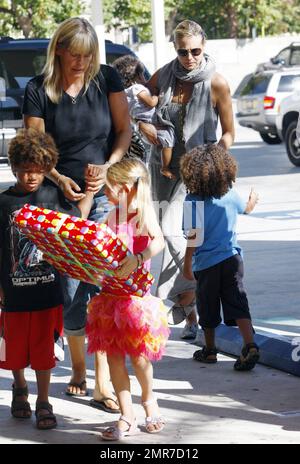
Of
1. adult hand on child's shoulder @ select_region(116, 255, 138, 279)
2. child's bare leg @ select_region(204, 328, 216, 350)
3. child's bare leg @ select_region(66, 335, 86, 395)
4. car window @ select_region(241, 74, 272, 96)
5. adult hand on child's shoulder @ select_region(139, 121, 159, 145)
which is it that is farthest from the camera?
car window @ select_region(241, 74, 272, 96)

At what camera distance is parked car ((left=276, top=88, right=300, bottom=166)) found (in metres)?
20.3

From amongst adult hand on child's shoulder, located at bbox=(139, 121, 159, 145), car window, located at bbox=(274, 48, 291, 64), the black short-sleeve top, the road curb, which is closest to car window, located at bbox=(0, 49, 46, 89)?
adult hand on child's shoulder, located at bbox=(139, 121, 159, 145)

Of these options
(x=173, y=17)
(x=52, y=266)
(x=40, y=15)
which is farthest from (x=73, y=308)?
(x=173, y=17)

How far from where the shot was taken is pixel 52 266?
18.6 ft

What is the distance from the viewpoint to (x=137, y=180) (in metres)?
5.50

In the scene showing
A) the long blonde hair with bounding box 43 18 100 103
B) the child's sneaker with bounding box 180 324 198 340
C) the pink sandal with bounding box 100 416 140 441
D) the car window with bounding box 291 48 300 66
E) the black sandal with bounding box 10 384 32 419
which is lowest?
the car window with bounding box 291 48 300 66

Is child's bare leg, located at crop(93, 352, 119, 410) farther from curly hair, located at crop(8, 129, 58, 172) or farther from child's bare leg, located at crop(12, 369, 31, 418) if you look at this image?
curly hair, located at crop(8, 129, 58, 172)

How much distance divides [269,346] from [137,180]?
72.1 inches

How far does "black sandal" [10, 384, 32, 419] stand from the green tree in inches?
1196

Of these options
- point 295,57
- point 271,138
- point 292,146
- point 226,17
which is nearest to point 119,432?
point 292,146

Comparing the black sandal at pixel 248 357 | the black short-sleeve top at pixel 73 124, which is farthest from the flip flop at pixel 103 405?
the black short-sleeve top at pixel 73 124

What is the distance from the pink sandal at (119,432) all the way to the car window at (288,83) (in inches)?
787

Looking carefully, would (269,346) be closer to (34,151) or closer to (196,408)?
(196,408)

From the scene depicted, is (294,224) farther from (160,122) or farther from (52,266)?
(52,266)
